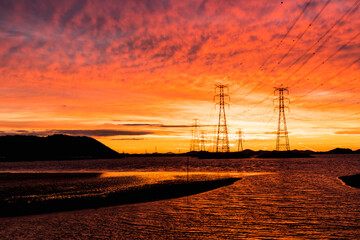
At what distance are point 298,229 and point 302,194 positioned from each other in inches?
738

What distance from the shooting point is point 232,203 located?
30578mm

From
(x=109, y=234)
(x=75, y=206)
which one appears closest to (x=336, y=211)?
(x=109, y=234)

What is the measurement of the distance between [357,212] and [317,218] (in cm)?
471

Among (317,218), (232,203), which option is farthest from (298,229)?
(232,203)

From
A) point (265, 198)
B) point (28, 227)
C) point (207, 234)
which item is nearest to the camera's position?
point (207, 234)

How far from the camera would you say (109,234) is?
1942cm

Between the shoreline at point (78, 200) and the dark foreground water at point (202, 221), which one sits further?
the shoreline at point (78, 200)

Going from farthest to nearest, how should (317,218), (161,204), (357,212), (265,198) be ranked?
(265,198) < (161,204) < (357,212) < (317,218)

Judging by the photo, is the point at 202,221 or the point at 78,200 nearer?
the point at 202,221

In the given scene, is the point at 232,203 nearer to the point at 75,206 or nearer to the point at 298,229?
the point at 298,229

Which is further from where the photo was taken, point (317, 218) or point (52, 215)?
point (52, 215)

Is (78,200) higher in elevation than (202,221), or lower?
higher

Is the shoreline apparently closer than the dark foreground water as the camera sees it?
No

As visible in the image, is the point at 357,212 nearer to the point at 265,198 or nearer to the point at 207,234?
the point at 265,198
